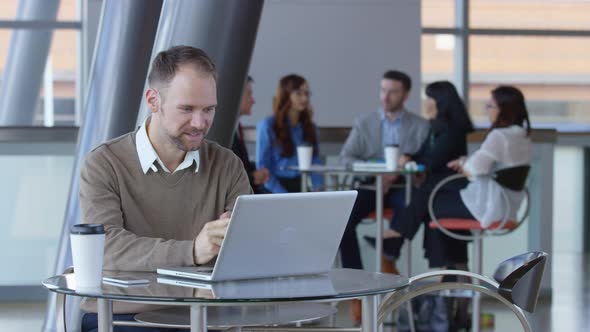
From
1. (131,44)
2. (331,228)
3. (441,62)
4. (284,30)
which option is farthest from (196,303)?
(441,62)

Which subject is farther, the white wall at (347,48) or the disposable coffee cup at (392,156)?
the white wall at (347,48)

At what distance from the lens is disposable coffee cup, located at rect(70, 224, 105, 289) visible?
215cm

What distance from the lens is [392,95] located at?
648 centimetres

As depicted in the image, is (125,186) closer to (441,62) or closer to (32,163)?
(32,163)

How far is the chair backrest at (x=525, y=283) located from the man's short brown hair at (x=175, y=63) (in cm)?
88

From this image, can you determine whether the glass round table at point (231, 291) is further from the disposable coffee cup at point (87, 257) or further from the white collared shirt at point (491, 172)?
the white collared shirt at point (491, 172)

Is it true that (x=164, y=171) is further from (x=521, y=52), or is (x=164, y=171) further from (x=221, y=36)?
(x=521, y=52)

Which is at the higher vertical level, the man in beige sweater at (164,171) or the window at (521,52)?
the window at (521,52)

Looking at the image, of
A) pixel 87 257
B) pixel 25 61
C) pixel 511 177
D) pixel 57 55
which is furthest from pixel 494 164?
pixel 25 61

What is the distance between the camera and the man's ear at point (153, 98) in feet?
8.73

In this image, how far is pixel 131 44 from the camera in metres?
4.10

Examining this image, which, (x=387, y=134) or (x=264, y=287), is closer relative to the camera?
(x=264, y=287)

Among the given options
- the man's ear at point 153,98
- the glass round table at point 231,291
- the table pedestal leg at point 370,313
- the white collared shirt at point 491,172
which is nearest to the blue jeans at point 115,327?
the glass round table at point 231,291

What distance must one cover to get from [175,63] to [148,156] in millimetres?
224
